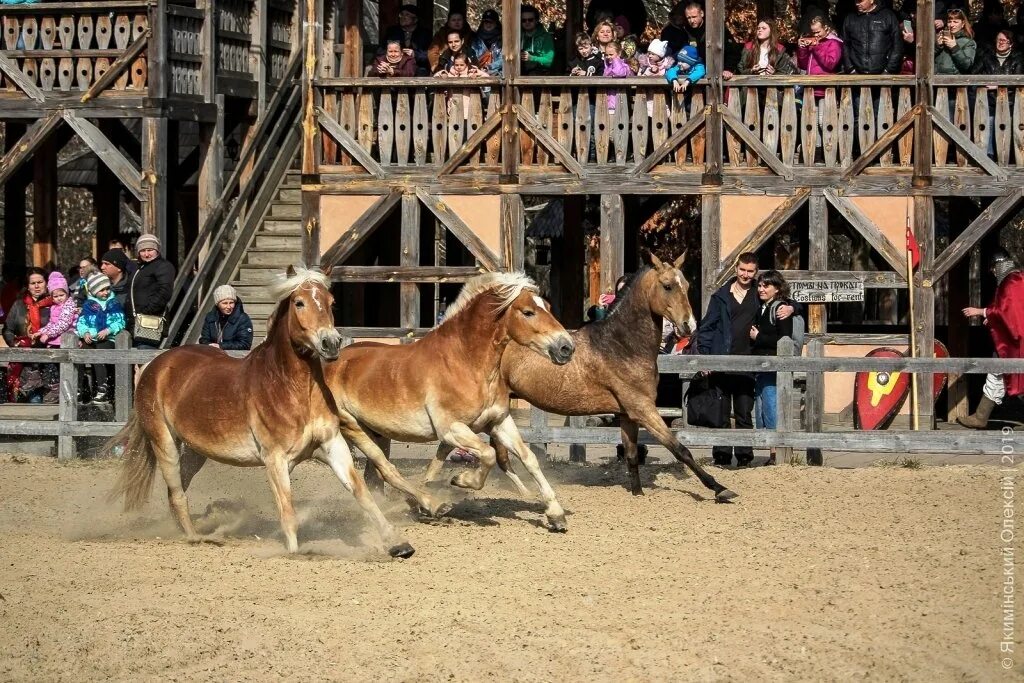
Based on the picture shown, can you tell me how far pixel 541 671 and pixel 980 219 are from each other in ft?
35.7

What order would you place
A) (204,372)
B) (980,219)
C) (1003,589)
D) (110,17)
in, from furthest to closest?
(110,17), (980,219), (204,372), (1003,589)

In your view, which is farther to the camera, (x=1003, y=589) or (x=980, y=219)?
(x=980, y=219)

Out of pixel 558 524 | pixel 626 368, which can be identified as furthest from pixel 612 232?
pixel 558 524

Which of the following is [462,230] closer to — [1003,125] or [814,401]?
[814,401]

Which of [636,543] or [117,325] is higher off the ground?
[117,325]

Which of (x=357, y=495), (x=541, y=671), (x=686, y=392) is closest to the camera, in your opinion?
(x=541, y=671)

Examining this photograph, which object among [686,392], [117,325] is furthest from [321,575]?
[117,325]

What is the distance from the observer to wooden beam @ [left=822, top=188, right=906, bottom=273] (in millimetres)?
16859

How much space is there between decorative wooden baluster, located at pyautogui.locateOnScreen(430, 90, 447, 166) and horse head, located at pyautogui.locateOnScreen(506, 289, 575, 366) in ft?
24.5

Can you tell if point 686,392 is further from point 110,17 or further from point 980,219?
point 110,17

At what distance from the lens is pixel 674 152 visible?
17.3 metres

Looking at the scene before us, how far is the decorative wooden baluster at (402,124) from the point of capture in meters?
17.8

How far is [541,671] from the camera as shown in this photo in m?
7.41

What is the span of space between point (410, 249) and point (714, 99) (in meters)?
3.71
